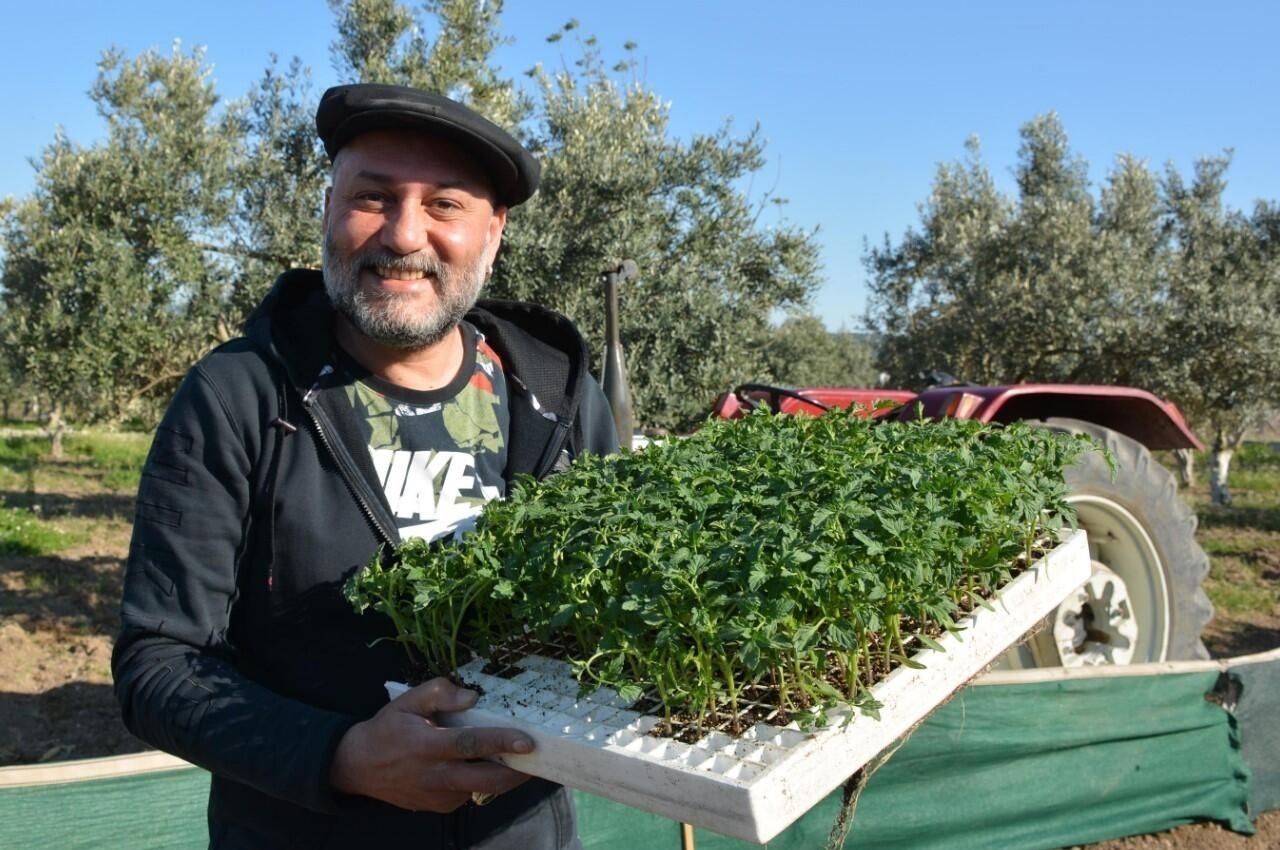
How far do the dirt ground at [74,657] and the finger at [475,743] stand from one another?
14.1 ft

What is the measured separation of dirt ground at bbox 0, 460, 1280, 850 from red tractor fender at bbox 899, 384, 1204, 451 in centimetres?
213

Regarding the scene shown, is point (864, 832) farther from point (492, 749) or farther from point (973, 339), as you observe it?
point (973, 339)

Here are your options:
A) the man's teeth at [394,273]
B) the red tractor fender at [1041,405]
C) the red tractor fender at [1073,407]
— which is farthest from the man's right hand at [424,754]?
the red tractor fender at [1073,407]

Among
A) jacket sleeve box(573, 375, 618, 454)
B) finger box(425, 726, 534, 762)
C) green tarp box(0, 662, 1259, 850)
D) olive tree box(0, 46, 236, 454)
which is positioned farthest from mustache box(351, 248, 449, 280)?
olive tree box(0, 46, 236, 454)

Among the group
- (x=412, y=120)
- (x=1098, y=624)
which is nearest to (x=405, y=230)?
(x=412, y=120)

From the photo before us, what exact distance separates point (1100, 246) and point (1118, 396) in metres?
9.88

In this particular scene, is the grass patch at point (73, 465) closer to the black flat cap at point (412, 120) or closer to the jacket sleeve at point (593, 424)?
the jacket sleeve at point (593, 424)

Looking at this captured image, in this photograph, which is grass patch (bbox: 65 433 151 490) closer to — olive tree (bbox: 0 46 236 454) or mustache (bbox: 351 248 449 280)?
olive tree (bbox: 0 46 236 454)

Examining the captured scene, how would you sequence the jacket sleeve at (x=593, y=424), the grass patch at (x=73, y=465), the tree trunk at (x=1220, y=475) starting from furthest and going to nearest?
the grass patch at (x=73, y=465), the tree trunk at (x=1220, y=475), the jacket sleeve at (x=593, y=424)

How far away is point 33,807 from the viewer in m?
2.84

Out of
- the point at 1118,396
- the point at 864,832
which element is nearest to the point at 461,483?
the point at 864,832

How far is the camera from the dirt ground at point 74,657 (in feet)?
16.6

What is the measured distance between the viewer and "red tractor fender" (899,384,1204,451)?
5.36 metres

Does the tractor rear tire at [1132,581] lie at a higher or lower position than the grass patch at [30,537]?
higher
